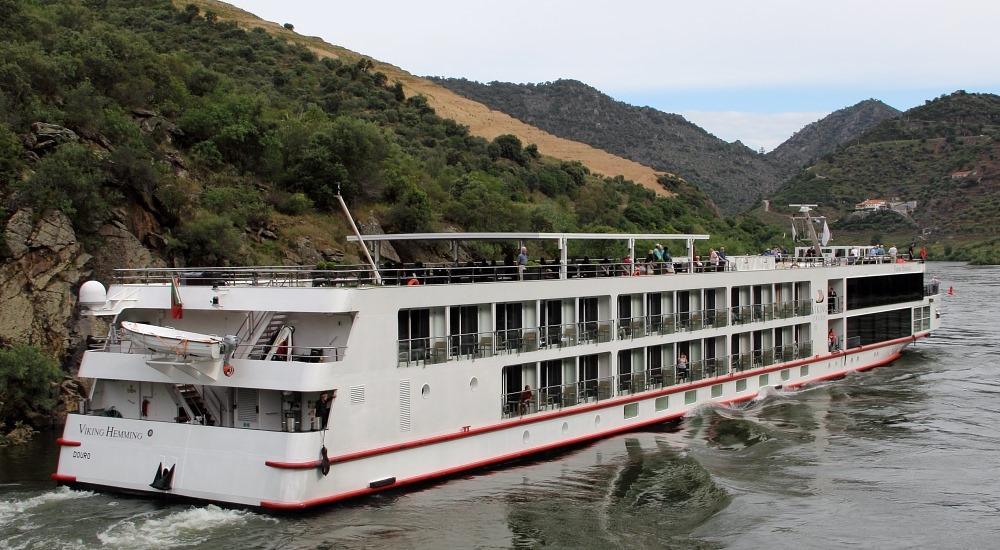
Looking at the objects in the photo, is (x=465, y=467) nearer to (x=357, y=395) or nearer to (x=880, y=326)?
(x=357, y=395)

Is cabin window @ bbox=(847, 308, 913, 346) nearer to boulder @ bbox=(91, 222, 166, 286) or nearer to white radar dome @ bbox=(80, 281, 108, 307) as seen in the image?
boulder @ bbox=(91, 222, 166, 286)

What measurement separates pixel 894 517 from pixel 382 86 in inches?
2556

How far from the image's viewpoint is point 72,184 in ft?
96.6

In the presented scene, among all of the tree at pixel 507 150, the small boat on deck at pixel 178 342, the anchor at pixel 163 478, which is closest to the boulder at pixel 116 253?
the small boat on deck at pixel 178 342

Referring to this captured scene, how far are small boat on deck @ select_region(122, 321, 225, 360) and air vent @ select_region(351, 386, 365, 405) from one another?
2401 millimetres

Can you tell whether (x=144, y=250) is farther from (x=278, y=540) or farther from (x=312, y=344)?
(x=278, y=540)

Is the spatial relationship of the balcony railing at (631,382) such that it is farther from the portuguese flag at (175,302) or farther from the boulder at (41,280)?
the boulder at (41,280)

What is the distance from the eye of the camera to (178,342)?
17.0 meters

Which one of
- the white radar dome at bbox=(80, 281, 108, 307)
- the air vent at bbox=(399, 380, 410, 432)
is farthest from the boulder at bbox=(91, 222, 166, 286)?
the air vent at bbox=(399, 380, 410, 432)

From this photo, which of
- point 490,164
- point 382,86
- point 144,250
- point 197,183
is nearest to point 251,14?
point 382,86

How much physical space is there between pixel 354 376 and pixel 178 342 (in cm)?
310

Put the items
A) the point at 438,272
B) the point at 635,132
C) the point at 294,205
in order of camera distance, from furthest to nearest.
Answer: the point at 635,132 → the point at 294,205 → the point at 438,272

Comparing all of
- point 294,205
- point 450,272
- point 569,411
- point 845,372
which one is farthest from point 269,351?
point 294,205

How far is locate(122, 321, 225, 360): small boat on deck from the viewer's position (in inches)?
668
